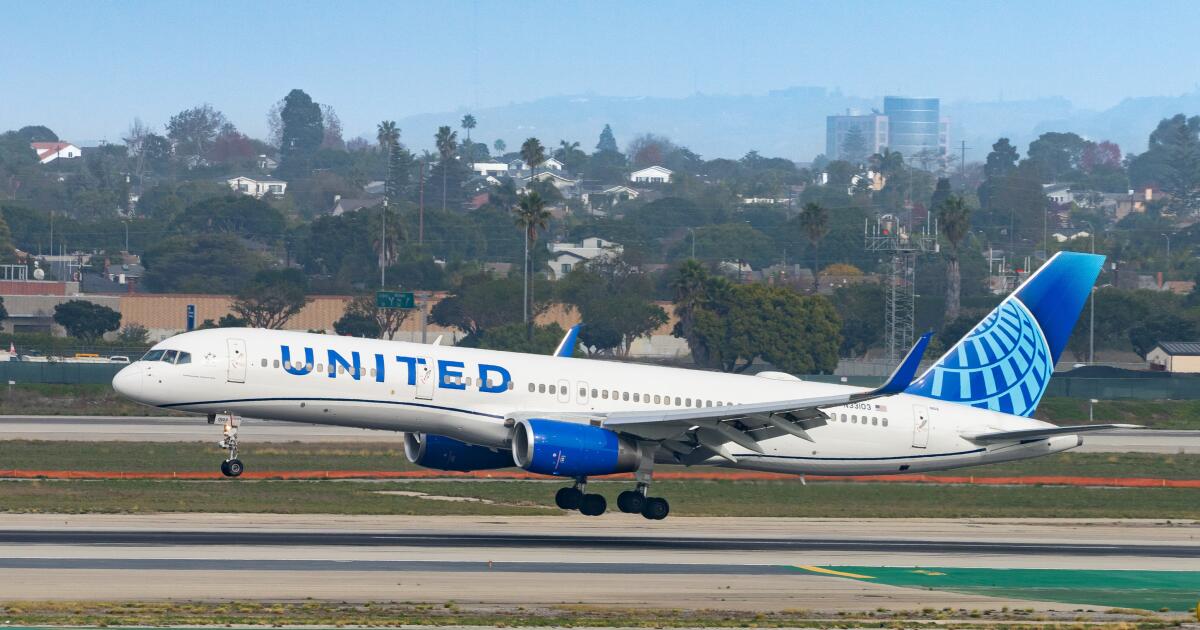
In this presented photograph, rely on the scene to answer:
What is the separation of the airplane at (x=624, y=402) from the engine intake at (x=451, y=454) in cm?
4

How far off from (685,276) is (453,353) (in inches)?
3561

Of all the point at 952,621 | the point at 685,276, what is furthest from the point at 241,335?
the point at 685,276

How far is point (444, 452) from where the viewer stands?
45156 mm

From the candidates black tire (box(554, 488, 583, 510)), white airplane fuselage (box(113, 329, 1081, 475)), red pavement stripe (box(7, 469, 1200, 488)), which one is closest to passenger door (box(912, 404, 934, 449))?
white airplane fuselage (box(113, 329, 1081, 475))

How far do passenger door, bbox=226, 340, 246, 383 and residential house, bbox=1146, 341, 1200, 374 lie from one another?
9836cm

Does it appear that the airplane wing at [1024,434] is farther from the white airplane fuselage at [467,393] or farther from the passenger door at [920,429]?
the passenger door at [920,429]

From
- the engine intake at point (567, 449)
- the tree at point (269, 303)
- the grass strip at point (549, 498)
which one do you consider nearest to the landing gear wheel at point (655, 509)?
the engine intake at point (567, 449)

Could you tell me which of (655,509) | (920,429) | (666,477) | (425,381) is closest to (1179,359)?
(666,477)

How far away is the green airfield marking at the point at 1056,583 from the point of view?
34.4m

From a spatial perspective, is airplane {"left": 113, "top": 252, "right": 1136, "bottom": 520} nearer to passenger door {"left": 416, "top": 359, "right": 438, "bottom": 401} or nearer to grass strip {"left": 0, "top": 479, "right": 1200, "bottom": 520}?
passenger door {"left": 416, "top": 359, "right": 438, "bottom": 401}

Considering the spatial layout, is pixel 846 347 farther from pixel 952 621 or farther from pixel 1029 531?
pixel 952 621

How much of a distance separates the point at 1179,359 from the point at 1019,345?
8429 centimetres

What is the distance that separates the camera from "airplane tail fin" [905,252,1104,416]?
48156 mm

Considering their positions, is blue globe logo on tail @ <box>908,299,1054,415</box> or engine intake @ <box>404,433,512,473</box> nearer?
engine intake @ <box>404,433,512,473</box>
